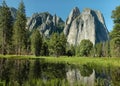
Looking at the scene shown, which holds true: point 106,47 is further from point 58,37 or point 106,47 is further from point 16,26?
A: point 16,26

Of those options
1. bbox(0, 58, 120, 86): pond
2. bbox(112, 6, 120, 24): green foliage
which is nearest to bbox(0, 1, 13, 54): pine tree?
bbox(112, 6, 120, 24): green foliage

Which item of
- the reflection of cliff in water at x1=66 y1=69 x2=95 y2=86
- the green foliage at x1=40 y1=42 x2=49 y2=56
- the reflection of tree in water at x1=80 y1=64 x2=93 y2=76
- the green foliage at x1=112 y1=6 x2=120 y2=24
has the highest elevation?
the green foliage at x1=112 y1=6 x2=120 y2=24

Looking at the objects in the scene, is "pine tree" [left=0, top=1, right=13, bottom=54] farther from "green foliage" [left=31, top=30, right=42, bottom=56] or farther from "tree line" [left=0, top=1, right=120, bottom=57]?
"green foliage" [left=31, top=30, right=42, bottom=56]

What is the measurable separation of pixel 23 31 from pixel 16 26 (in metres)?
3.04

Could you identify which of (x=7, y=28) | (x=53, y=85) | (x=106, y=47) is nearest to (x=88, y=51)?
(x=106, y=47)

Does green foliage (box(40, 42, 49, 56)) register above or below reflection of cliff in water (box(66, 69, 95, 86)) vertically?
above

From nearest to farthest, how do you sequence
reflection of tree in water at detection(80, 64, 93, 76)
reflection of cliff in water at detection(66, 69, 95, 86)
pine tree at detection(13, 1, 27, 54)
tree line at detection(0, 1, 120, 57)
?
reflection of cliff in water at detection(66, 69, 95, 86) < reflection of tree in water at detection(80, 64, 93, 76) < tree line at detection(0, 1, 120, 57) < pine tree at detection(13, 1, 27, 54)

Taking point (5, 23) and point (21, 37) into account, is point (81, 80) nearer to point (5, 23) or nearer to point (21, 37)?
point (5, 23)

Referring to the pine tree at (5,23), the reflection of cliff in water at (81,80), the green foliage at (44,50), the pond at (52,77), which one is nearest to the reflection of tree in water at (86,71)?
the pond at (52,77)

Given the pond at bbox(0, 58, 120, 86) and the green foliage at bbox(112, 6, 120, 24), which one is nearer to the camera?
the pond at bbox(0, 58, 120, 86)

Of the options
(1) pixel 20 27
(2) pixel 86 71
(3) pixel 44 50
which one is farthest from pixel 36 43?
(2) pixel 86 71

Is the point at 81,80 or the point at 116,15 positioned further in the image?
the point at 116,15

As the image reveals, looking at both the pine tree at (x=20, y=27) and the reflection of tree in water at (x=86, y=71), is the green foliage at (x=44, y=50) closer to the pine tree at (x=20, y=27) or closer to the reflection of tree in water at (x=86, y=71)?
the pine tree at (x=20, y=27)

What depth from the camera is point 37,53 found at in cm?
11106
